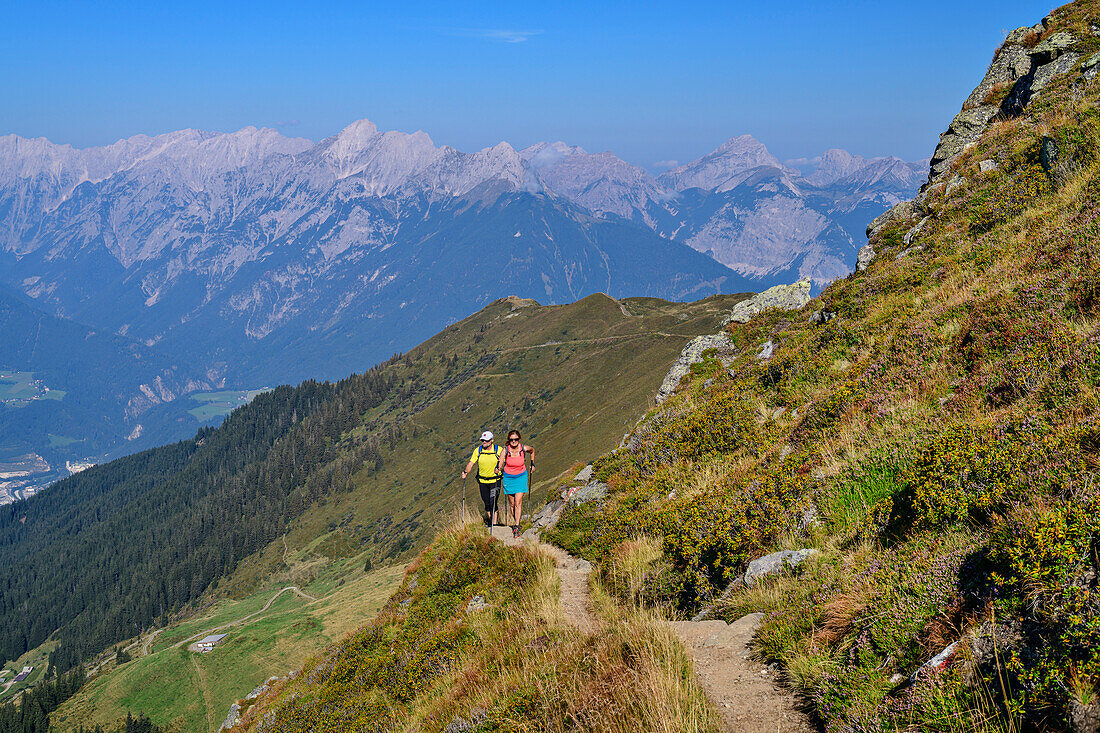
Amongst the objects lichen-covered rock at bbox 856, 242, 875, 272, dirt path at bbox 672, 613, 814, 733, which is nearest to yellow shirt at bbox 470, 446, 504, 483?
dirt path at bbox 672, 613, 814, 733

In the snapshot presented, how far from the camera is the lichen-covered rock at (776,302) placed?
34062 mm

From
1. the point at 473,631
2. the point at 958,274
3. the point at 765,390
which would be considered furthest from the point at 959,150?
the point at 473,631

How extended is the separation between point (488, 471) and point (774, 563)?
40.9 feet

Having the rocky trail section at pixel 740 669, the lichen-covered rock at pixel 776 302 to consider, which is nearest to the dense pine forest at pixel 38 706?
the lichen-covered rock at pixel 776 302

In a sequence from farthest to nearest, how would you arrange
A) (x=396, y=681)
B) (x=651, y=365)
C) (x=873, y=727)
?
(x=651, y=365) → (x=396, y=681) → (x=873, y=727)

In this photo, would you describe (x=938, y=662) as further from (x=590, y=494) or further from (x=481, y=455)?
(x=481, y=455)

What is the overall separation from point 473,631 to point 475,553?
4.87 metres

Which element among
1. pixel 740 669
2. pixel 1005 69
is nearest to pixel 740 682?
pixel 740 669

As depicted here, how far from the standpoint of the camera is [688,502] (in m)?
12.6

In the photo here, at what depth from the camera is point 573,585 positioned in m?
13.4

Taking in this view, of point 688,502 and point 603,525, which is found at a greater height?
point 688,502

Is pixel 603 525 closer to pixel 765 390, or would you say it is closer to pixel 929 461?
pixel 765 390

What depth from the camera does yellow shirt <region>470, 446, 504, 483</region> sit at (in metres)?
19.9

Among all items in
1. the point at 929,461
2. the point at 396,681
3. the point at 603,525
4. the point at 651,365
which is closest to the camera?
the point at 929,461
